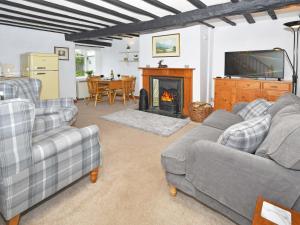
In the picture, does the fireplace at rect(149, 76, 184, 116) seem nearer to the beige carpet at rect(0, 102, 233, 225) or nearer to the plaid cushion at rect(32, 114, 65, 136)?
the beige carpet at rect(0, 102, 233, 225)

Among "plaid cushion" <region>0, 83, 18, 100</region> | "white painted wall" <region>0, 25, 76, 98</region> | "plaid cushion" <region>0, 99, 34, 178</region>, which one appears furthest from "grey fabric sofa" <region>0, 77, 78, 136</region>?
"white painted wall" <region>0, 25, 76, 98</region>

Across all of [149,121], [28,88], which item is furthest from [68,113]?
[149,121]

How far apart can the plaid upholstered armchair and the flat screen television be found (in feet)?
13.6

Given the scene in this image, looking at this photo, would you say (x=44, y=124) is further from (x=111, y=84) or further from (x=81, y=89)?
(x=81, y=89)

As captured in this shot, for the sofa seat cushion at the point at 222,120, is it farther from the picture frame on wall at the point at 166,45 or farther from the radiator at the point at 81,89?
the radiator at the point at 81,89

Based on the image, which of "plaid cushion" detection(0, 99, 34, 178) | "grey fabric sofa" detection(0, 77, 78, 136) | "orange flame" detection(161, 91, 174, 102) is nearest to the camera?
"plaid cushion" detection(0, 99, 34, 178)

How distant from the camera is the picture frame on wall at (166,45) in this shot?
5428 millimetres

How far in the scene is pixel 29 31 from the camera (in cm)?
590

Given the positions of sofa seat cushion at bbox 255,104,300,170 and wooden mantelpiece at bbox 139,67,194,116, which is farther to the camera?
wooden mantelpiece at bbox 139,67,194,116

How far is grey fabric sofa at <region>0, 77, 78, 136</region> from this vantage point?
2.64 meters

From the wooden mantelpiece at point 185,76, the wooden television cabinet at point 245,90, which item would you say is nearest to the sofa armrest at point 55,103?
the wooden mantelpiece at point 185,76

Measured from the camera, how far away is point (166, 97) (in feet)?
19.0

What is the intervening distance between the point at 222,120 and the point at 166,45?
3.38 meters

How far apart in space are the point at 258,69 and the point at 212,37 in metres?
1.48
